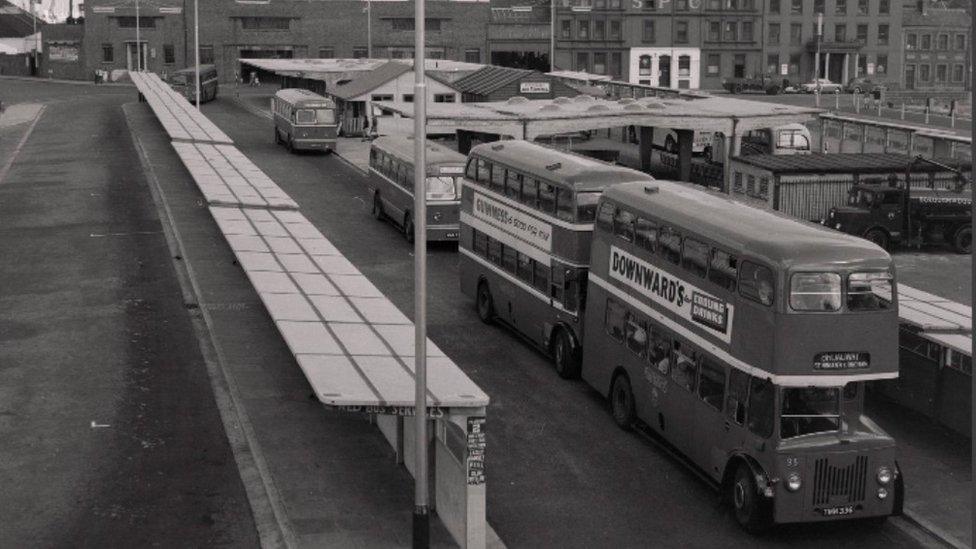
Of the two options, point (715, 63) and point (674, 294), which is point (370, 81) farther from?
point (674, 294)

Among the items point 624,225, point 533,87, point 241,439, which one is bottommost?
point 241,439

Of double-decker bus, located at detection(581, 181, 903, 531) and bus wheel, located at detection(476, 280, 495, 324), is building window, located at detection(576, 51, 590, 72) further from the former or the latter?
double-decker bus, located at detection(581, 181, 903, 531)

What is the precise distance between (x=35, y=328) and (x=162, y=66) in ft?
324

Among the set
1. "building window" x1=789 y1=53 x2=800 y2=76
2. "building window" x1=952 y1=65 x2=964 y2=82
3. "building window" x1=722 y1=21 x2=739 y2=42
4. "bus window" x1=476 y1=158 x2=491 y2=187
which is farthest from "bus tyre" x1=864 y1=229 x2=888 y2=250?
"building window" x1=952 y1=65 x2=964 y2=82

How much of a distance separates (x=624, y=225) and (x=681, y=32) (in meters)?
→ 93.9

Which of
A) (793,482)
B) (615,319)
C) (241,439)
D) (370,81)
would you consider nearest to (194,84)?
(370,81)

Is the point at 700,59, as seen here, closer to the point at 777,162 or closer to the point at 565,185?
the point at 777,162

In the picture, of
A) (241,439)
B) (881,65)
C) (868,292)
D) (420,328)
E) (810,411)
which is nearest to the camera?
(420,328)

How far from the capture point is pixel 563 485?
21.0 m

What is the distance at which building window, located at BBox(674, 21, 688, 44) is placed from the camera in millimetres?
114375

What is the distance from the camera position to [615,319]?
24.2m

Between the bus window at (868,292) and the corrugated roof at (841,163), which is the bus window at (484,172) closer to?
the bus window at (868,292)

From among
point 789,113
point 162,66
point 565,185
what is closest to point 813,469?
point 565,185

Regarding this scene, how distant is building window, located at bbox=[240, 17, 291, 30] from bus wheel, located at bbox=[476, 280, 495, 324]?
95788 mm
